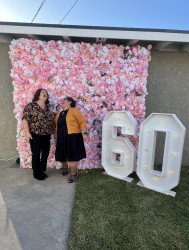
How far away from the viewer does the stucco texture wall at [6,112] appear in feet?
16.9

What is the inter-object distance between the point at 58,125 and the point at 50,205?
1.47 m

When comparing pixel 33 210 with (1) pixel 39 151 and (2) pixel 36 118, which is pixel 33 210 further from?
(2) pixel 36 118

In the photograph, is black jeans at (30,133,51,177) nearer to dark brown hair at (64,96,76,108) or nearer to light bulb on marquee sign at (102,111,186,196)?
dark brown hair at (64,96,76,108)

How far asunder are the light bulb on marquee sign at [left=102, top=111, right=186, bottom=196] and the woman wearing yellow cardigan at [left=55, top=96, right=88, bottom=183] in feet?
1.58

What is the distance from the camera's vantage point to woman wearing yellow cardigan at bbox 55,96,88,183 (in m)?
4.31

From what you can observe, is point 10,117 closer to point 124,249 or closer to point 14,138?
point 14,138

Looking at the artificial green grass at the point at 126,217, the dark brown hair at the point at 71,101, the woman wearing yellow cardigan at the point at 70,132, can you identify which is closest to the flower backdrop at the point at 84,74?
the dark brown hair at the point at 71,101

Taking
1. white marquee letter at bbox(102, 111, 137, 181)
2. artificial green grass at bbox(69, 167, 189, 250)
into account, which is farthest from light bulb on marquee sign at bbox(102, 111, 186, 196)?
artificial green grass at bbox(69, 167, 189, 250)

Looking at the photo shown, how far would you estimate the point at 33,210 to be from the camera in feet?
11.4

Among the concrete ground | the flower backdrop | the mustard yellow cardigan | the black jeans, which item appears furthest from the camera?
the flower backdrop

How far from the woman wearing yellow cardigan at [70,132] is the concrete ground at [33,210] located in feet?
1.70

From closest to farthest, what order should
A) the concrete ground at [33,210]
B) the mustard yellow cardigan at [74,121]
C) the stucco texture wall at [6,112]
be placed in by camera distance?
the concrete ground at [33,210] → the mustard yellow cardigan at [74,121] → the stucco texture wall at [6,112]

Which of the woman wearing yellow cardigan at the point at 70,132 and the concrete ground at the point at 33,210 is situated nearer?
the concrete ground at the point at 33,210

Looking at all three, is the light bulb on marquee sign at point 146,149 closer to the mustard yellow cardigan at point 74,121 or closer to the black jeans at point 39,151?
the mustard yellow cardigan at point 74,121
